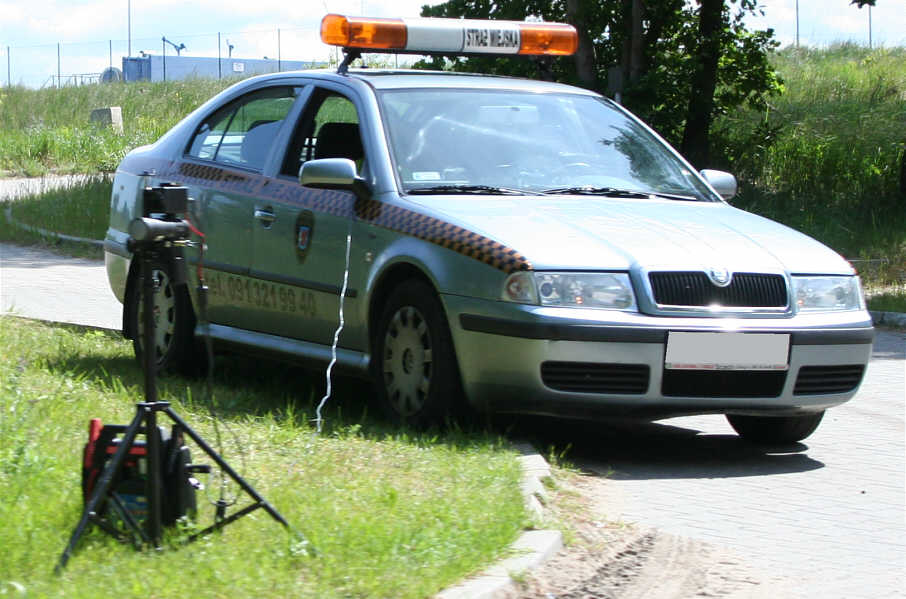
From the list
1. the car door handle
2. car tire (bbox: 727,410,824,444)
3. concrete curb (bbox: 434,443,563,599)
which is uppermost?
the car door handle

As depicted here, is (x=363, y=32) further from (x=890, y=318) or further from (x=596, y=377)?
(x=890, y=318)

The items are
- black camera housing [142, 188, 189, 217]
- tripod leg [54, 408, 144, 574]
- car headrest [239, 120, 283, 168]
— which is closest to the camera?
tripod leg [54, 408, 144, 574]

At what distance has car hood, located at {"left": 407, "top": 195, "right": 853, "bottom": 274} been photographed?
6.36 meters

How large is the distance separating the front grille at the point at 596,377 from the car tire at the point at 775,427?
1.10m

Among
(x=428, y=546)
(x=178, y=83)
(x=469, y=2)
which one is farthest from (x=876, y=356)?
(x=178, y=83)

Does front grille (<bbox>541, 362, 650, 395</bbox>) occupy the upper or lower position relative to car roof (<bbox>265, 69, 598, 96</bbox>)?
lower

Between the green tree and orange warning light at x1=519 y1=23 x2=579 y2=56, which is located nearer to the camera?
orange warning light at x1=519 y1=23 x2=579 y2=56

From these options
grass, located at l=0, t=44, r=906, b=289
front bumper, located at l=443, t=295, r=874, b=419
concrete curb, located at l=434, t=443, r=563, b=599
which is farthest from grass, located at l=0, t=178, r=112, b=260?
concrete curb, located at l=434, t=443, r=563, b=599

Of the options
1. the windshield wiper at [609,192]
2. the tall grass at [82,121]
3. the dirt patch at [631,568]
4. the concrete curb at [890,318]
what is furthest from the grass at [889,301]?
the tall grass at [82,121]

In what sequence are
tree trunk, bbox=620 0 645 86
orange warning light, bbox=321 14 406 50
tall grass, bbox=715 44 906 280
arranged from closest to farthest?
orange warning light, bbox=321 14 406 50 → tall grass, bbox=715 44 906 280 → tree trunk, bbox=620 0 645 86

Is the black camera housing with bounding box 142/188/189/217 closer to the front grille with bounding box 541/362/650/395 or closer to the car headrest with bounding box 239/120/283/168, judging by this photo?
the front grille with bounding box 541/362/650/395

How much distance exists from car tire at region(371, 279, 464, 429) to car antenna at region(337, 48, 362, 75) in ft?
5.27

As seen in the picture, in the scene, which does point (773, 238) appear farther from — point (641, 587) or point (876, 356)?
point (876, 356)

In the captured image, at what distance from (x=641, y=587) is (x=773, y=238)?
107 inches
